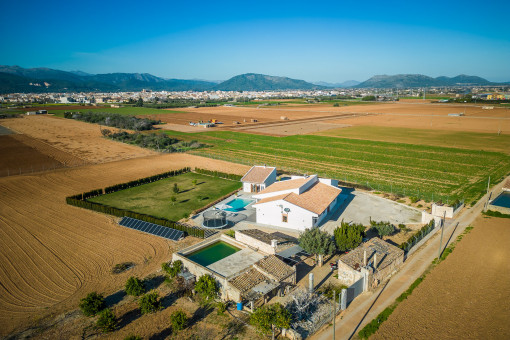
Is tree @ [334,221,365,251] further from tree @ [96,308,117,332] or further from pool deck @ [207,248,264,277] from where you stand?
tree @ [96,308,117,332]

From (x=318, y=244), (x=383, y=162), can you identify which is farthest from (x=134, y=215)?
(x=383, y=162)

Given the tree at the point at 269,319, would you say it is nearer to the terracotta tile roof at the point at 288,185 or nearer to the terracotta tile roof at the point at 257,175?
the terracotta tile roof at the point at 288,185

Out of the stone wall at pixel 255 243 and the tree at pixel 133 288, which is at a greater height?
the stone wall at pixel 255 243

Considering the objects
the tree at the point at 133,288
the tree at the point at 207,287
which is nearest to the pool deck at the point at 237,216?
the tree at the point at 133,288

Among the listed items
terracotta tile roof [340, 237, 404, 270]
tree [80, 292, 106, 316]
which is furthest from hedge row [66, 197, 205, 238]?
terracotta tile roof [340, 237, 404, 270]

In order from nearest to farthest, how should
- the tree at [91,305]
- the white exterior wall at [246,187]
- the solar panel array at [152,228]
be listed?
the tree at [91,305]
the solar panel array at [152,228]
the white exterior wall at [246,187]

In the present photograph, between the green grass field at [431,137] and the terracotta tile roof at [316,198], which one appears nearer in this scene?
the terracotta tile roof at [316,198]

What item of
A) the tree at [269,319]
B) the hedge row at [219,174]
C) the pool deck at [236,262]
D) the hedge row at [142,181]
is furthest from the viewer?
the hedge row at [219,174]

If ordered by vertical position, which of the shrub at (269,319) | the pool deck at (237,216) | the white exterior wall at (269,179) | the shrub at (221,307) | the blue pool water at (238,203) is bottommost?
the shrub at (221,307)
